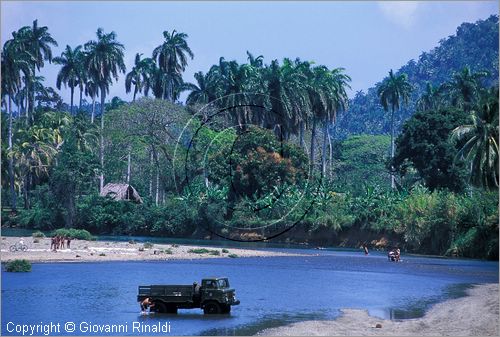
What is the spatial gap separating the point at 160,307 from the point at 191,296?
164 centimetres

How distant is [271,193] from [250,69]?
2684 cm

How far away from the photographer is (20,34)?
14838 centimetres

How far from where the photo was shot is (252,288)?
57.4 m

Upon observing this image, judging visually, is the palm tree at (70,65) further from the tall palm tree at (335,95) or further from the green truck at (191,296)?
the green truck at (191,296)

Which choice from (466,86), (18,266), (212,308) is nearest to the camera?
(212,308)

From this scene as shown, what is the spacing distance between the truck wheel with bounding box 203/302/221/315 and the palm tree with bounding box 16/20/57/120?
364ft

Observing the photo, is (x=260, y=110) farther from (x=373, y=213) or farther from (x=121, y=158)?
(x=373, y=213)

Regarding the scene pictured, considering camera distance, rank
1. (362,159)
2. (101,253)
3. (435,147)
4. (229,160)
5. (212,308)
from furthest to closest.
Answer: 1. (362,159)
2. (229,160)
3. (435,147)
4. (101,253)
5. (212,308)

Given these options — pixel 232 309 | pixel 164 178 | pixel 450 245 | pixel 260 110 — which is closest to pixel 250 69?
pixel 260 110

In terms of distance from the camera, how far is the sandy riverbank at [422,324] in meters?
38.9

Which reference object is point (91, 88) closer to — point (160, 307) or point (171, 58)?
point (171, 58)

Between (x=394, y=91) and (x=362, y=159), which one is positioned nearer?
(x=394, y=91)

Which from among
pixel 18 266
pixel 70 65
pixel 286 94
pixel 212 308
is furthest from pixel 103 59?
pixel 212 308

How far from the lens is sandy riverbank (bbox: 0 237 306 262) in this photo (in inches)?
2876
